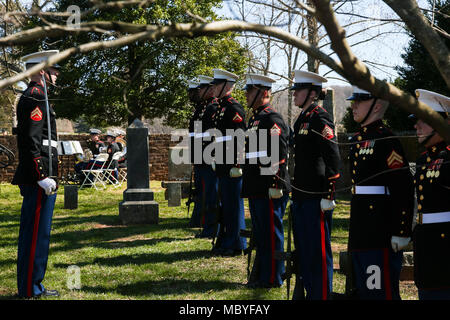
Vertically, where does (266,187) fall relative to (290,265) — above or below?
above

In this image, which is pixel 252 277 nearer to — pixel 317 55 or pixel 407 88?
pixel 317 55

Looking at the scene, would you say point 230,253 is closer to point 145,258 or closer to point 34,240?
point 145,258

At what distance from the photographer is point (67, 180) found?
738 inches

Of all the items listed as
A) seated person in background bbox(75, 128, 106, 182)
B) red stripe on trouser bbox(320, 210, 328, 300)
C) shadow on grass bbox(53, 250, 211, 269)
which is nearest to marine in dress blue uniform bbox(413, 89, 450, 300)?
red stripe on trouser bbox(320, 210, 328, 300)

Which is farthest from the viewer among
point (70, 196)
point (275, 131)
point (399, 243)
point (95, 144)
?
point (95, 144)

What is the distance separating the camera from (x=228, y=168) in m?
6.74

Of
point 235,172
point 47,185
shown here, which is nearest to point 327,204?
point 235,172

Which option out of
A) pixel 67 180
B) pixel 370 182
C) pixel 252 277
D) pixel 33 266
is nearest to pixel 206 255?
pixel 252 277

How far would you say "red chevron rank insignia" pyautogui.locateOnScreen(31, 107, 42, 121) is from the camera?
473 cm

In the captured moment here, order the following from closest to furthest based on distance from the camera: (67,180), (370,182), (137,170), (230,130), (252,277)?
(370,182) < (252,277) < (230,130) < (137,170) < (67,180)

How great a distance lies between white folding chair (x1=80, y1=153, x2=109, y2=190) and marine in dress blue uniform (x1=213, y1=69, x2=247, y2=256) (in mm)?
10481

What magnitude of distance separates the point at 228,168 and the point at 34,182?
2773mm

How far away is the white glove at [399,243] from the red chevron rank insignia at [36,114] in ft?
11.5

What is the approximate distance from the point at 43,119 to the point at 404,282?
4.41 metres
